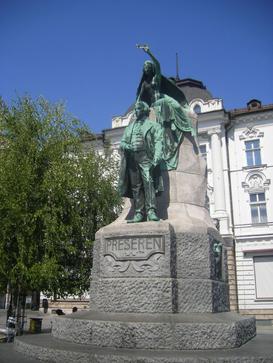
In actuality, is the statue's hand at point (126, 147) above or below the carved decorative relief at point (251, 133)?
below

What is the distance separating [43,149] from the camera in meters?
15.1

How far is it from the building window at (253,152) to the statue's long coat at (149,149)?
74.1 feet

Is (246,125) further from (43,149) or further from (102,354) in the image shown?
(102,354)

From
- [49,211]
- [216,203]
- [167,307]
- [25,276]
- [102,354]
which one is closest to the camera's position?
[102,354]

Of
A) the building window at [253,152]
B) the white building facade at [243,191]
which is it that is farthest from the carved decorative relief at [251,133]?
the building window at [253,152]

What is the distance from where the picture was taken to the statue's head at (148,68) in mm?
7414

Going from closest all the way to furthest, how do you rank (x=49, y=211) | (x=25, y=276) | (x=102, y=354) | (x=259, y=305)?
(x=102, y=354) < (x=25, y=276) < (x=49, y=211) < (x=259, y=305)

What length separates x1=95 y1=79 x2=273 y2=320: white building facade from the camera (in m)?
25.6

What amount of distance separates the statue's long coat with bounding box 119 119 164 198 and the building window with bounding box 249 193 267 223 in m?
21.6

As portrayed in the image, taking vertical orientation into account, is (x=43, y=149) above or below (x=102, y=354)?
above

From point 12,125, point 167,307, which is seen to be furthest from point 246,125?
point 167,307

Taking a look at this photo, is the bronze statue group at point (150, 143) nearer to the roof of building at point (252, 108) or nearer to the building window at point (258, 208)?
the building window at point (258, 208)

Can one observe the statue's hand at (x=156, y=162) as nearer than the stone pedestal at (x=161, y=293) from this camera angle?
No

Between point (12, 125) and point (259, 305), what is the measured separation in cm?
1850
